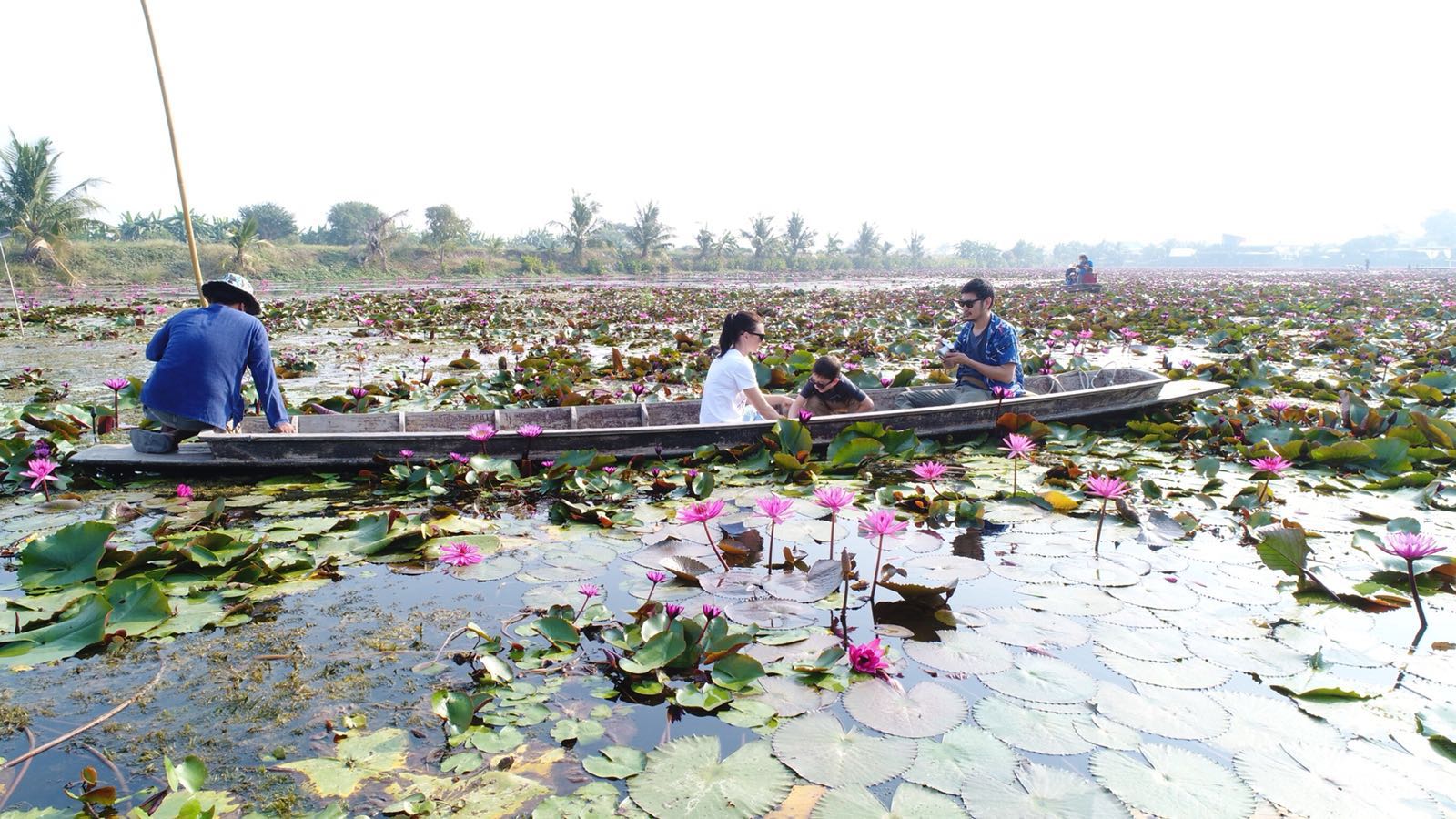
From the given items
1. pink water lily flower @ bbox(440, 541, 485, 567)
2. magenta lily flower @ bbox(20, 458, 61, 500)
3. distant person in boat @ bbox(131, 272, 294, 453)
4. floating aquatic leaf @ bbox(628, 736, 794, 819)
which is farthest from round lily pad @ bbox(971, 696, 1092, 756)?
magenta lily flower @ bbox(20, 458, 61, 500)

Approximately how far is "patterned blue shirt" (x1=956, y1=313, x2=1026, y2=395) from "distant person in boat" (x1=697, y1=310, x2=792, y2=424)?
144 centimetres

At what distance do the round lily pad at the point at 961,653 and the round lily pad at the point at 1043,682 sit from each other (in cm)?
4

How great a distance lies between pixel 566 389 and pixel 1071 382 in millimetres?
3708

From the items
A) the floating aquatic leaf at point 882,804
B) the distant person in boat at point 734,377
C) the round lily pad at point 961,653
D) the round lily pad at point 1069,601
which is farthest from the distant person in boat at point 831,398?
the floating aquatic leaf at point 882,804

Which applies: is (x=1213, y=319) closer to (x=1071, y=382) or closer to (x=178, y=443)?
(x=1071, y=382)

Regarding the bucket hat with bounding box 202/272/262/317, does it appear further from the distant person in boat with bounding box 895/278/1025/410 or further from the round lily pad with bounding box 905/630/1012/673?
the distant person in boat with bounding box 895/278/1025/410

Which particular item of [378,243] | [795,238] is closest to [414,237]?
[378,243]

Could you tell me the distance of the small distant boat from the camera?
152 inches

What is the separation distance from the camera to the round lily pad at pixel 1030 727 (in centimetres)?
185

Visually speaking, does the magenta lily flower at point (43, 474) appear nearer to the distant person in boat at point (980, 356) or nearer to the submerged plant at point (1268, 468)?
the distant person in boat at point (980, 356)

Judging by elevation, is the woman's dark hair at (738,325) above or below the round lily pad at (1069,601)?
above

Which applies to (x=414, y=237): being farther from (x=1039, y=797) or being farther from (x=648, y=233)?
(x=1039, y=797)

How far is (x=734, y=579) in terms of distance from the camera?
2.76 metres

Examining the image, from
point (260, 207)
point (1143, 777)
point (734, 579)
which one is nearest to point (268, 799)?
point (734, 579)
